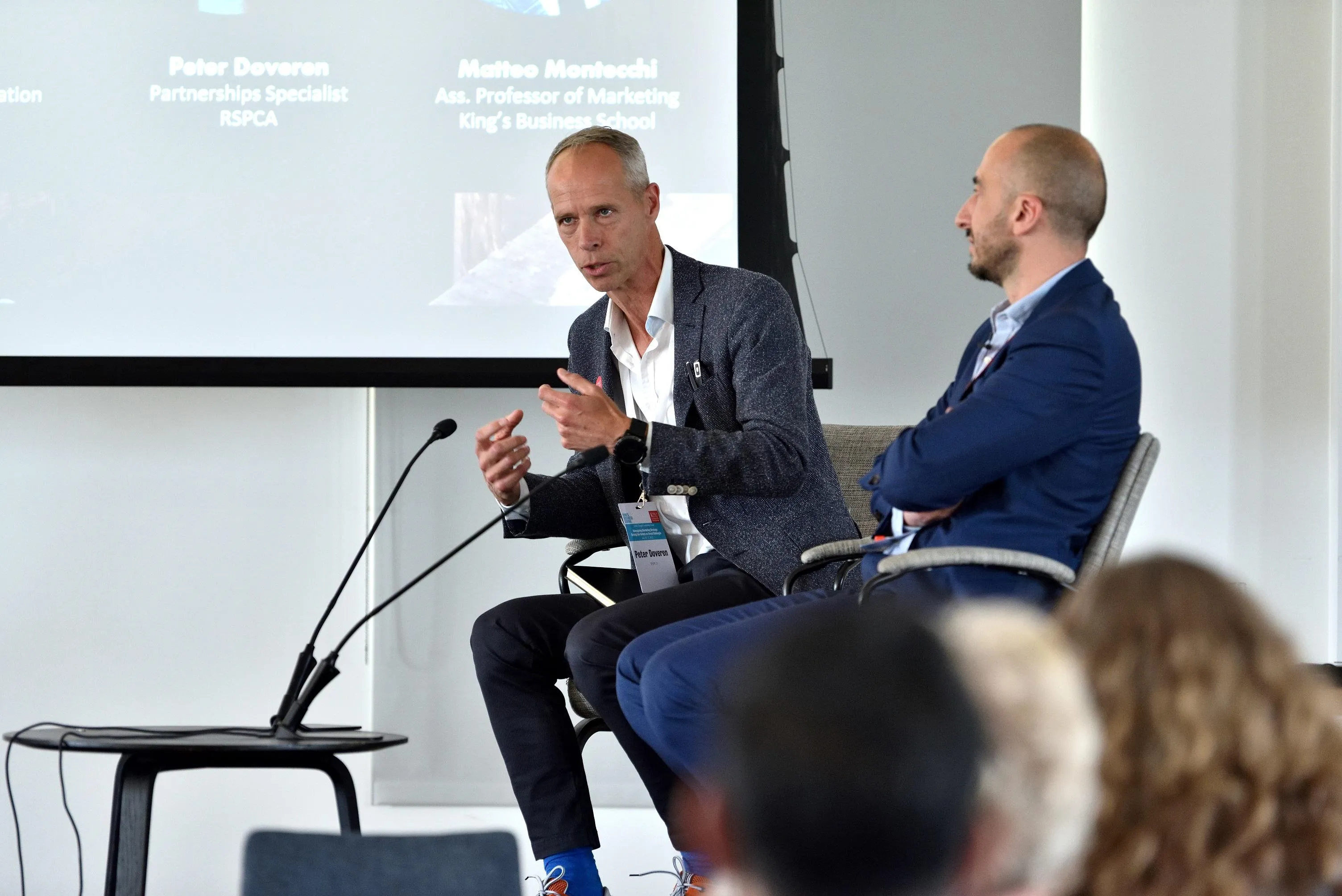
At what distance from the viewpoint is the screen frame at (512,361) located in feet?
10.3

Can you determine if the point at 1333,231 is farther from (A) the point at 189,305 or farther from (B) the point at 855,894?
(B) the point at 855,894

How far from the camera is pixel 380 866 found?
1382 mm

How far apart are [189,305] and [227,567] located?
24.7 inches

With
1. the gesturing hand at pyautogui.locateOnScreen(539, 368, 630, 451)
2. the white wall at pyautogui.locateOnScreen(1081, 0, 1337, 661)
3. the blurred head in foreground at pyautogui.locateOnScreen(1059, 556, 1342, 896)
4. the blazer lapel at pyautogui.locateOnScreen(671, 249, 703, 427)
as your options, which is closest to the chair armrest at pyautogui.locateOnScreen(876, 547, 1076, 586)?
the gesturing hand at pyautogui.locateOnScreen(539, 368, 630, 451)

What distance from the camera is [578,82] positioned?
3209 mm

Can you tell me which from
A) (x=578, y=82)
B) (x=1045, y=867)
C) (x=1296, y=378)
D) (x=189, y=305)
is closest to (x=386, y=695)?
(x=189, y=305)

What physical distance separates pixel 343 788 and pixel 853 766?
1666 mm

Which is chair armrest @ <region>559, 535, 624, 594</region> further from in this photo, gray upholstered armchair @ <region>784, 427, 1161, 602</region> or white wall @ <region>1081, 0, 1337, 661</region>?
white wall @ <region>1081, 0, 1337, 661</region>

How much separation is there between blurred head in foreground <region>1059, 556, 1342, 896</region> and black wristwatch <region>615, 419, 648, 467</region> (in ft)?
5.19

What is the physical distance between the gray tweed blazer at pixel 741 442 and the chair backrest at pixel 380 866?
0.97m

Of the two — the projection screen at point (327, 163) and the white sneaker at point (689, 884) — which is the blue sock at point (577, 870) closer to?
the white sneaker at point (689, 884)

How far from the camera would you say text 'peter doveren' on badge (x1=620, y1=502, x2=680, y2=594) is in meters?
2.44

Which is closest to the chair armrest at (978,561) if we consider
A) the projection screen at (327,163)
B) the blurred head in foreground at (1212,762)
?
the blurred head in foreground at (1212,762)

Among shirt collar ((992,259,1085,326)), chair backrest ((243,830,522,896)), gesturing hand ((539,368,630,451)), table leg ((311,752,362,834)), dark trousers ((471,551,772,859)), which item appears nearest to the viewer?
chair backrest ((243,830,522,896))
